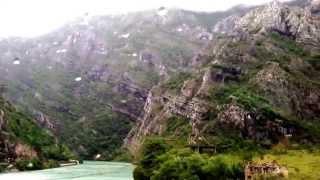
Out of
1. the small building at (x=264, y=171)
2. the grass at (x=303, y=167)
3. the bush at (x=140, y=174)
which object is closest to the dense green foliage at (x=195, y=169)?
the bush at (x=140, y=174)

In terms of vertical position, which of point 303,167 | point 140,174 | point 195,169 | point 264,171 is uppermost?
point 264,171

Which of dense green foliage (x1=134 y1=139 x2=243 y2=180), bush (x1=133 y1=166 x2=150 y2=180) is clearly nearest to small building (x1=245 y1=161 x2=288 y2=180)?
dense green foliage (x1=134 y1=139 x2=243 y2=180)

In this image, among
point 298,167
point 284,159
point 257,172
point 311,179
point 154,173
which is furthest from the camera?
point 284,159

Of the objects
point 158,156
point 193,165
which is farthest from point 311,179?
point 158,156

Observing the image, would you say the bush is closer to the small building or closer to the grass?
the small building

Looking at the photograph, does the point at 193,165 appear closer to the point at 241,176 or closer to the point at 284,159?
the point at 241,176

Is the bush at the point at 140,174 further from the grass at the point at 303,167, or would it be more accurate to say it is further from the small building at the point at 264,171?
the grass at the point at 303,167

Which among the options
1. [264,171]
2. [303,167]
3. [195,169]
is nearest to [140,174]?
[195,169]

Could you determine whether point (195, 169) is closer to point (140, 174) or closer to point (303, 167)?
point (140, 174)

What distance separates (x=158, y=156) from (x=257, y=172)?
153 feet

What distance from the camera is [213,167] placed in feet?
560

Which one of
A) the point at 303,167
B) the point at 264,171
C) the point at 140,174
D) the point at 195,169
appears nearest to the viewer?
the point at 264,171

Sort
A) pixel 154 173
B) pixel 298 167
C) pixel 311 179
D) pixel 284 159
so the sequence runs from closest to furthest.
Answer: pixel 311 179 → pixel 298 167 → pixel 154 173 → pixel 284 159

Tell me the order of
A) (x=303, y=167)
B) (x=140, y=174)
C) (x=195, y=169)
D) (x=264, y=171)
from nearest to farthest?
(x=264, y=171)
(x=303, y=167)
(x=195, y=169)
(x=140, y=174)
